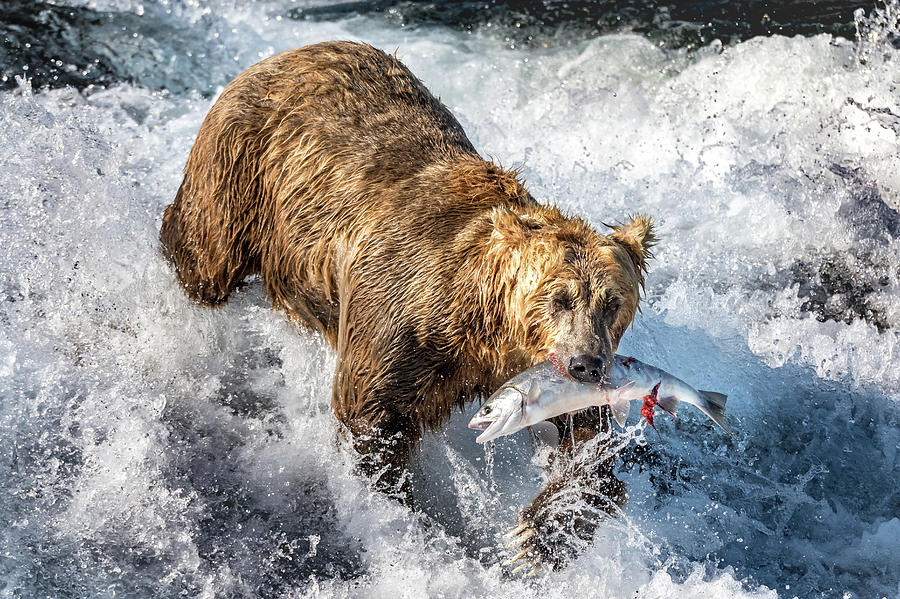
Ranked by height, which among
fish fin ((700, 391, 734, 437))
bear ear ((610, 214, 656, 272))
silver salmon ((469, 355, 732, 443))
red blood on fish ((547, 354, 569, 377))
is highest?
bear ear ((610, 214, 656, 272))

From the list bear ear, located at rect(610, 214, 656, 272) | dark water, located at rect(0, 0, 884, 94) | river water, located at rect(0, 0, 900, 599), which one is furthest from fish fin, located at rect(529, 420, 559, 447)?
dark water, located at rect(0, 0, 884, 94)

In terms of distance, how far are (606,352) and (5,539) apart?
322 cm

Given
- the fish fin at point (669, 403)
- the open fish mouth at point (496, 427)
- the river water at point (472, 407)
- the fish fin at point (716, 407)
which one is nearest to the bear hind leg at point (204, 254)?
the river water at point (472, 407)

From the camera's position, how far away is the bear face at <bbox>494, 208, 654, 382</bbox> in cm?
400

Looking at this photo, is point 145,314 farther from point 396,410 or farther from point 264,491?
point 396,410

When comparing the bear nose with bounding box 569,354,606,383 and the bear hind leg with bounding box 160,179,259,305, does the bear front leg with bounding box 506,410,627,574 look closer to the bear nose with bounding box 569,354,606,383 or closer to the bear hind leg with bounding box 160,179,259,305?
the bear nose with bounding box 569,354,606,383

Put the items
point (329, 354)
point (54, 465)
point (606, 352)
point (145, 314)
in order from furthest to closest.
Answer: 1. point (145, 314)
2. point (329, 354)
3. point (54, 465)
4. point (606, 352)

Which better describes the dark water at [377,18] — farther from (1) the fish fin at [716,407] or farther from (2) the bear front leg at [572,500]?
(1) the fish fin at [716,407]

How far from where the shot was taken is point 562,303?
4.14m

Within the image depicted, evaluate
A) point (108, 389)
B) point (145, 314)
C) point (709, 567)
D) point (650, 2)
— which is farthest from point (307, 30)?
point (709, 567)

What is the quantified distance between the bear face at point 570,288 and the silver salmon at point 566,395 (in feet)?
0.32

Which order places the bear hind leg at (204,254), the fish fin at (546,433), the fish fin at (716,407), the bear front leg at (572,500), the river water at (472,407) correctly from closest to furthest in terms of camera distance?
1. the fish fin at (716,407)
2. the bear front leg at (572,500)
3. the fish fin at (546,433)
4. the river water at (472,407)
5. the bear hind leg at (204,254)

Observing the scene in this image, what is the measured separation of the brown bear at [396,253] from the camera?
429 cm

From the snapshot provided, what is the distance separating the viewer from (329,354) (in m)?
5.71
